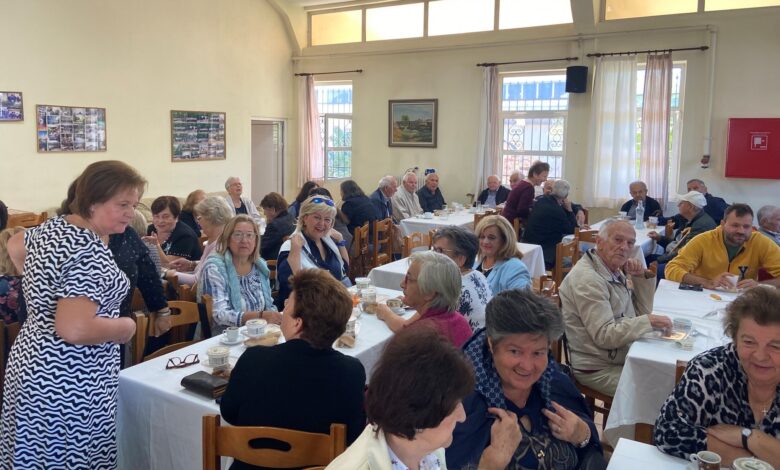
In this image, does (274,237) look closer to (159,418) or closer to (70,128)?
(159,418)

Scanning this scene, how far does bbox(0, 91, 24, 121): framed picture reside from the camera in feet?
22.5

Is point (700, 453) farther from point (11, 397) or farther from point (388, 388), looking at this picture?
point (11, 397)

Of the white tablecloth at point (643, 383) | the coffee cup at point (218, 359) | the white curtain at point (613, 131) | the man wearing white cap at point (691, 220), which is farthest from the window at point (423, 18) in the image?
the coffee cup at point (218, 359)

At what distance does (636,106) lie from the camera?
27.6 feet

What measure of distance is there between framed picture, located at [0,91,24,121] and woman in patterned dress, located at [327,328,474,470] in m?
7.13

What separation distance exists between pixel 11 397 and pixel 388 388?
1626 millimetres

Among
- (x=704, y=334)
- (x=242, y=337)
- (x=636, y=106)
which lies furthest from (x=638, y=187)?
(x=242, y=337)

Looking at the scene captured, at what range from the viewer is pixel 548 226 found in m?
6.41

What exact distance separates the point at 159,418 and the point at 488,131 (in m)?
7.86

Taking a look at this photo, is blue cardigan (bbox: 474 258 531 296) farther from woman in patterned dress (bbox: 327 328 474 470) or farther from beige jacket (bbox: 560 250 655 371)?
woman in patterned dress (bbox: 327 328 474 470)

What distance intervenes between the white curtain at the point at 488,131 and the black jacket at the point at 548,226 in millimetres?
3088

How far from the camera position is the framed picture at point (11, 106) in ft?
22.5

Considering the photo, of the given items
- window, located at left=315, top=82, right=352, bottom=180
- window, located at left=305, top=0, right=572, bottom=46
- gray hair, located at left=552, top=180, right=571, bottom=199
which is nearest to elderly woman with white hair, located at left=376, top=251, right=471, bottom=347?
gray hair, located at left=552, top=180, right=571, bottom=199

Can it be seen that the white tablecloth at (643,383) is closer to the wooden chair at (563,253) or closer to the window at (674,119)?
the wooden chair at (563,253)
